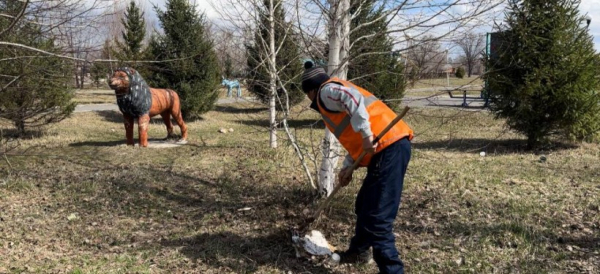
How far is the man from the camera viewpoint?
289cm

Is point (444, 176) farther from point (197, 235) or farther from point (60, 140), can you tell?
point (60, 140)

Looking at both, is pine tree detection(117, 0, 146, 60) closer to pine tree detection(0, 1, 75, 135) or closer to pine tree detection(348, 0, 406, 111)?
pine tree detection(0, 1, 75, 135)

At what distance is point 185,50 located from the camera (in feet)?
47.2

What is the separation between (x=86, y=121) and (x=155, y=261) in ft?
41.5

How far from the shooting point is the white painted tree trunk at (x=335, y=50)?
13.4 feet

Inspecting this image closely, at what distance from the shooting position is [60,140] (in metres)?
10.1

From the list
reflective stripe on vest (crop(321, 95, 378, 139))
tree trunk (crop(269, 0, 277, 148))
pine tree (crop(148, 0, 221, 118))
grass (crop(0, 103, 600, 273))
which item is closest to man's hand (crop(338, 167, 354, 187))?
reflective stripe on vest (crop(321, 95, 378, 139))

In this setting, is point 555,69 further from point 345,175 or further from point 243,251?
point 243,251

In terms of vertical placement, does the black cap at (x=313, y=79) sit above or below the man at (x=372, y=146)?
above

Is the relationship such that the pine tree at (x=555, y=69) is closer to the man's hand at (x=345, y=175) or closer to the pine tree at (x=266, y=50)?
the pine tree at (x=266, y=50)

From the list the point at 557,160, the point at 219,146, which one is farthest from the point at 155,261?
the point at 557,160

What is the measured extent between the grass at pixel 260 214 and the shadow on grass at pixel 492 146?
691 millimetres

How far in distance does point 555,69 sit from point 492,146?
192 cm

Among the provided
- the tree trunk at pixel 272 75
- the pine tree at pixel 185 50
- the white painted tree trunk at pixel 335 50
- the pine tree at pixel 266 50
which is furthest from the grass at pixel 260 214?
the pine tree at pixel 185 50
